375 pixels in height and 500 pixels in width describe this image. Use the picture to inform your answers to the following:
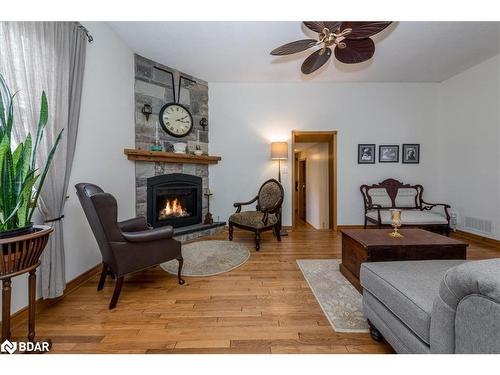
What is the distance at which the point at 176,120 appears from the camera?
12.7ft

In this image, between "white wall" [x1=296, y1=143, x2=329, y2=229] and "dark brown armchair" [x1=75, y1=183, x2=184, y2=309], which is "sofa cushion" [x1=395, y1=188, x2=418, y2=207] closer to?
"white wall" [x1=296, y1=143, x2=329, y2=229]

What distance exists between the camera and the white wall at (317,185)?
5.23 meters

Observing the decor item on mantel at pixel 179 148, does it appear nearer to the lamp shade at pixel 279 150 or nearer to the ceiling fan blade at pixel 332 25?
the lamp shade at pixel 279 150

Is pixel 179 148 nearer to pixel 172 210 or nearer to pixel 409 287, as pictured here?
pixel 172 210

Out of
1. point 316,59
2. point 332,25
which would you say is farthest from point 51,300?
point 316,59

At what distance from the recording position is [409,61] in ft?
11.6

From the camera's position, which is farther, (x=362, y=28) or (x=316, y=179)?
(x=316, y=179)

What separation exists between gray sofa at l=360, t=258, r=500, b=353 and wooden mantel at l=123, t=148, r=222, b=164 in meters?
3.15

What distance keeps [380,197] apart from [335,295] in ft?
9.73

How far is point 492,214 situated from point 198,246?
4659 millimetres

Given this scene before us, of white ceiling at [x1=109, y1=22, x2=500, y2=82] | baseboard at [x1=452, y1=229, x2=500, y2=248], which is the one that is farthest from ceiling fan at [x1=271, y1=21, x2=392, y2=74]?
baseboard at [x1=452, y1=229, x2=500, y2=248]

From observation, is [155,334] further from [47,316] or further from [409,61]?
[409,61]

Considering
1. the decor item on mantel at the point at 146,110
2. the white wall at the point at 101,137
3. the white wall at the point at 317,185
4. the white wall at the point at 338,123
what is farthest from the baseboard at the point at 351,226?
the decor item on mantel at the point at 146,110
